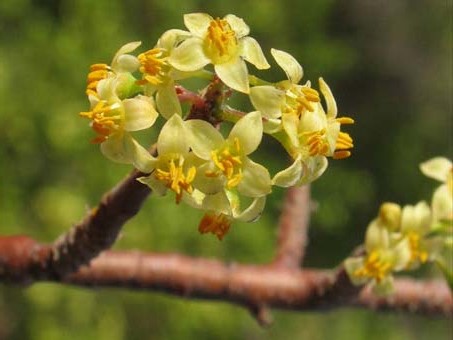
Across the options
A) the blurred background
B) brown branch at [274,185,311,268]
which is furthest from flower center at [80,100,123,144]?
the blurred background

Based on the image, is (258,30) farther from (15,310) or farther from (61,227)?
(15,310)

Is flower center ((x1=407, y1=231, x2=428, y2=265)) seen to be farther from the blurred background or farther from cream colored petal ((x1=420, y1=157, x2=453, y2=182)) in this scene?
the blurred background

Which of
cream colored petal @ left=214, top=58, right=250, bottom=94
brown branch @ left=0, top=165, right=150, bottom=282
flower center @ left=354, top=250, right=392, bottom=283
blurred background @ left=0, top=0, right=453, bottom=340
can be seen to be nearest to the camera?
cream colored petal @ left=214, top=58, right=250, bottom=94

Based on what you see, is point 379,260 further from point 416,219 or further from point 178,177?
point 178,177

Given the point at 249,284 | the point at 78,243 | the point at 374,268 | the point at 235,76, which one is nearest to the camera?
the point at 235,76

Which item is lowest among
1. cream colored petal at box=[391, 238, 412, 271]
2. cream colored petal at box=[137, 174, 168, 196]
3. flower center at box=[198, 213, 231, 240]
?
cream colored petal at box=[391, 238, 412, 271]

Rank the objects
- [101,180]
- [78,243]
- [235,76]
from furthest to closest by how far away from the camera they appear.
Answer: [101,180] → [78,243] → [235,76]

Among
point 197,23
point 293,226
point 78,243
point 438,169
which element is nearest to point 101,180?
point 293,226

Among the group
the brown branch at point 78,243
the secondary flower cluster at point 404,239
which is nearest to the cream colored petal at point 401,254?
the secondary flower cluster at point 404,239
